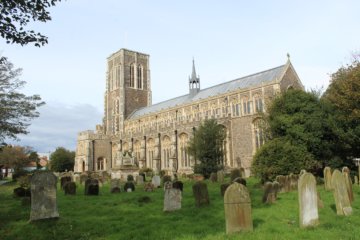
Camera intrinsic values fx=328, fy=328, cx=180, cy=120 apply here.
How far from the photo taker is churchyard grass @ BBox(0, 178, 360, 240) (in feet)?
22.9

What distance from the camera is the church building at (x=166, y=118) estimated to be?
34.8m

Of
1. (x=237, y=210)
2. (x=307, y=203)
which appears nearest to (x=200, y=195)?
(x=237, y=210)

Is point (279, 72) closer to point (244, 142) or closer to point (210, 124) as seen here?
point (244, 142)

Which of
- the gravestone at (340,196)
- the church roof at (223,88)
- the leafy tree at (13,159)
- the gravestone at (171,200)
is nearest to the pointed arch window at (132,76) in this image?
the church roof at (223,88)

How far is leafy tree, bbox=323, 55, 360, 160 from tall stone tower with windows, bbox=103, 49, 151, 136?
43.0 m

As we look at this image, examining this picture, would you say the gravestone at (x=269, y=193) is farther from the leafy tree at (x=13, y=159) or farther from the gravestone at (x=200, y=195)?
the leafy tree at (x=13, y=159)

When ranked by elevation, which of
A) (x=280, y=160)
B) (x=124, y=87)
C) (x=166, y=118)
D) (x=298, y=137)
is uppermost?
(x=124, y=87)

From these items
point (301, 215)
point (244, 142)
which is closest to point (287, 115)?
point (244, 142)

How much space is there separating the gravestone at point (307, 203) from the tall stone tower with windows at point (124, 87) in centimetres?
5302

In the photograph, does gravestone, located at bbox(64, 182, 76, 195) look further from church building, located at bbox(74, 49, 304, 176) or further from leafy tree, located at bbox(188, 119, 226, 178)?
leafy tree, located at bbox(188, 119, 226, 178)

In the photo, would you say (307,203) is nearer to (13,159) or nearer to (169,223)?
(169,223)

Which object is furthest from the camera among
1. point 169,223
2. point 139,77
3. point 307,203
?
point 139,77

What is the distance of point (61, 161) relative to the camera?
61844 millimetres

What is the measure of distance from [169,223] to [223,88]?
37.2 metres
